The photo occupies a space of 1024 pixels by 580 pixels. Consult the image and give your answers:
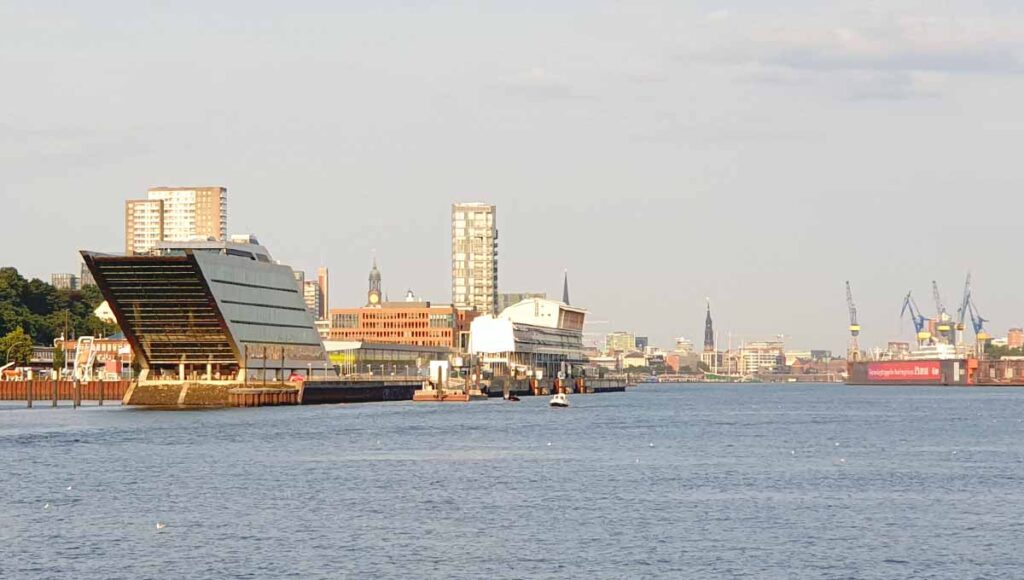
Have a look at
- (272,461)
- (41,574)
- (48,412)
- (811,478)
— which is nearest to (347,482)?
(272,461)

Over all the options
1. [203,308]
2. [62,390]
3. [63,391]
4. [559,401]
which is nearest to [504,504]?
[203,308]

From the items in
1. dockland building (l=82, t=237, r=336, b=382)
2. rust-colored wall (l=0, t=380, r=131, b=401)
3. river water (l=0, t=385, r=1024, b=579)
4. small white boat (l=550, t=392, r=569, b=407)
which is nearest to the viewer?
river water (l=0, t=385, r=1024, b=579)

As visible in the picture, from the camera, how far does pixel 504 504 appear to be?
208 feet

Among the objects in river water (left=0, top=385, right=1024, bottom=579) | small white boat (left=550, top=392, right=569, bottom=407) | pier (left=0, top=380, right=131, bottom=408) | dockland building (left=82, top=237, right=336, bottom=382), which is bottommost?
river water (left=0, top=385, right=1024, bottom=579)

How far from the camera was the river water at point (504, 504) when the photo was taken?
48.9 meters

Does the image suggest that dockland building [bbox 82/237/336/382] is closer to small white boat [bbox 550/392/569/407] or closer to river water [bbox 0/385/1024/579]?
small white boat [bbox 550/392/569/407]

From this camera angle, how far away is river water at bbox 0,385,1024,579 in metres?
48.9

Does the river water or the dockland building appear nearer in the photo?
the river water

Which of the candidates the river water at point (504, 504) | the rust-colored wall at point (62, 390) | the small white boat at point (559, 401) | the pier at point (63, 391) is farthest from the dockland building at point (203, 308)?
the river water at point (504, 504)

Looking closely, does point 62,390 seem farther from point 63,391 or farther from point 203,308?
point 203,308

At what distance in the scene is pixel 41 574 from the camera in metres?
46.6

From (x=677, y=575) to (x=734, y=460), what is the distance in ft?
128

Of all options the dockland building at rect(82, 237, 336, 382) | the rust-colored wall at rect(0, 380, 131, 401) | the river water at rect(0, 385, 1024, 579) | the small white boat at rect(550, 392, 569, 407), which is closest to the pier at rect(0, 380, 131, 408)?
the rust-colored wall at rect(0, 380, 131, 401)

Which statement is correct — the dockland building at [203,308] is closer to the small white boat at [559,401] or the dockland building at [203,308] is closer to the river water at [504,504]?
the small white boat at [559,401]
